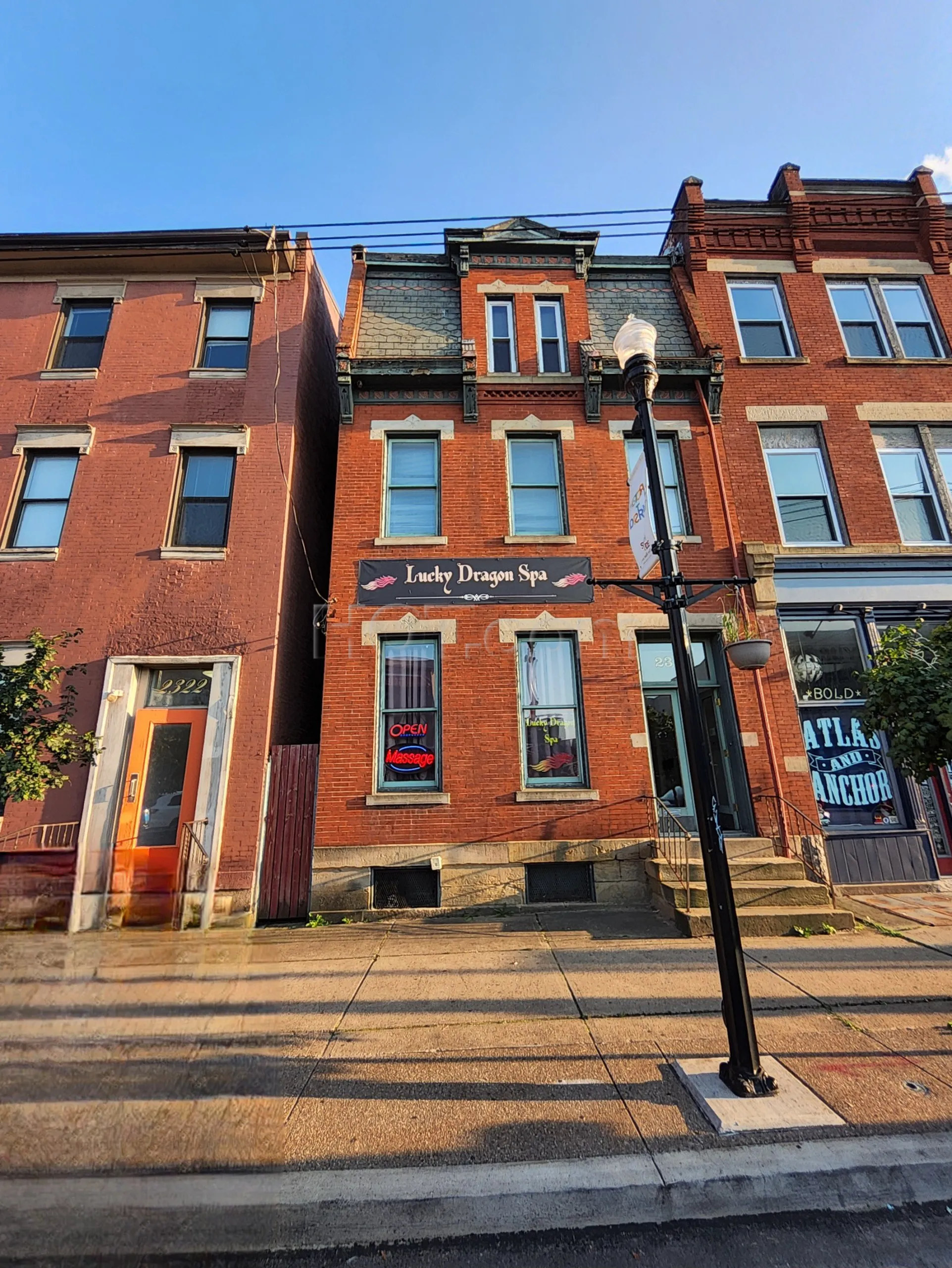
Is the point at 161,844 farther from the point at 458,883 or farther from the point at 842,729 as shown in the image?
the point at 842,729

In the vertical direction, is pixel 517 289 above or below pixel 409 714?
above

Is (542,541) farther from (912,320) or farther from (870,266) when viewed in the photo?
(870,266)

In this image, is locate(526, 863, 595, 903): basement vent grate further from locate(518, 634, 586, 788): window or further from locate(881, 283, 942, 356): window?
locate(881, 283, 942, 356): window

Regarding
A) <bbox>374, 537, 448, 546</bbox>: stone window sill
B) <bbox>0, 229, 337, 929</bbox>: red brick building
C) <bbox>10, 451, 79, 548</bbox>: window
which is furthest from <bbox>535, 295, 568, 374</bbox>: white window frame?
<bbox>10, 451, 79, 548</bbox>: window

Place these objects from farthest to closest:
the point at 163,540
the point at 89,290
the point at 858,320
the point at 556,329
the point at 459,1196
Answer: the point at 858,320 < the point at 556,329 < the point at 89,290 < the point at 163,540 < the point at 459,1196

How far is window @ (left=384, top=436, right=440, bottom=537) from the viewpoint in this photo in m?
10.3

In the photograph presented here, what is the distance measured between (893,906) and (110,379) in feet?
51.1

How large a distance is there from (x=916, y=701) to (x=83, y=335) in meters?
14.8

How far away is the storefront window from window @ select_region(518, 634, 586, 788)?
3838 mm

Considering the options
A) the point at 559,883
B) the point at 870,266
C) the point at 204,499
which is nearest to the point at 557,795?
the point at 559,883

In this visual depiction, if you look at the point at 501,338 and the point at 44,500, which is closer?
the point at 44,500

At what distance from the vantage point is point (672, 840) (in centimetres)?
863

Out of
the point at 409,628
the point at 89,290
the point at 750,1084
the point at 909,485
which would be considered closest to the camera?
the point at 750,1084

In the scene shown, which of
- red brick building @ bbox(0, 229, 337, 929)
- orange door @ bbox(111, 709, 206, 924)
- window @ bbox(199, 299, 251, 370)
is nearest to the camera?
orange door @ bbox(111, 709, 206, 924)
